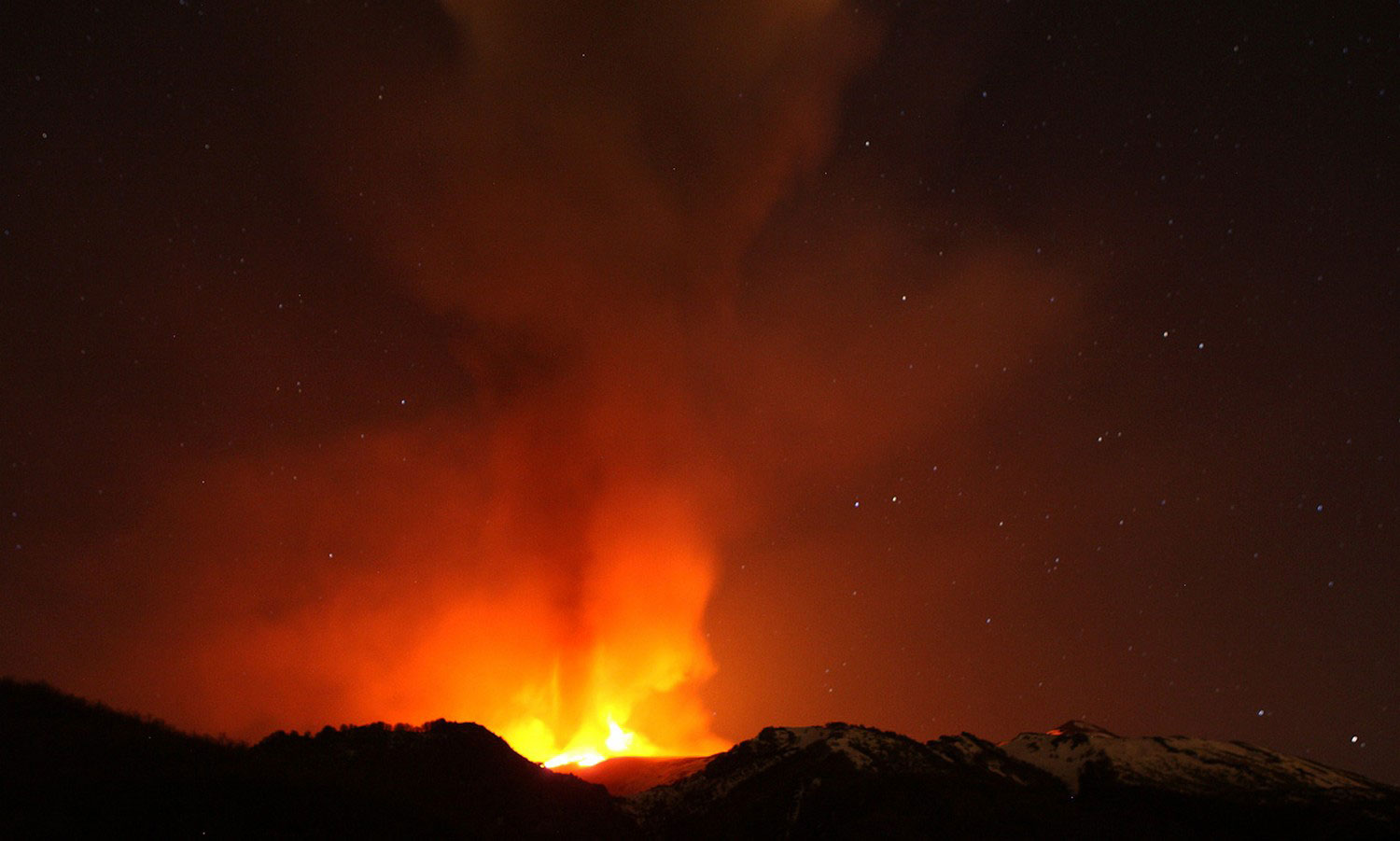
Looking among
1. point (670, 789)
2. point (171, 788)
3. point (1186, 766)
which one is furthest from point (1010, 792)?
point (171, 788)

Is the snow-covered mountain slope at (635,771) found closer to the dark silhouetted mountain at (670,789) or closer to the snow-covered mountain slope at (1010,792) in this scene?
the snow-covered mountain slope at (1010,792)

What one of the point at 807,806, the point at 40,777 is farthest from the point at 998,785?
the point at 40,777

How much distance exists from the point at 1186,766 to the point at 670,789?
47142 mm

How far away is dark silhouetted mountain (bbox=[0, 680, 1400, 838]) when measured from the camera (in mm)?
24750

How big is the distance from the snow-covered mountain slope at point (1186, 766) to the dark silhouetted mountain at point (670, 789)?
20 cm

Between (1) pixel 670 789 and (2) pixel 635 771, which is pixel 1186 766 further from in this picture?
(2) pixel 635 771

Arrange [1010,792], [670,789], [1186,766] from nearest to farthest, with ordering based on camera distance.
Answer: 1. [1010,792]
2. [670,789]
3. [1186,766]

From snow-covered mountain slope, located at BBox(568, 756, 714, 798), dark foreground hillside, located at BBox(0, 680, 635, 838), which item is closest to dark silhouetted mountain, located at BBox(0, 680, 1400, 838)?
dark foreground hillside, located at BBox(0, 680, 635, 838)

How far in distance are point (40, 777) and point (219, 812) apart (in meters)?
5.99

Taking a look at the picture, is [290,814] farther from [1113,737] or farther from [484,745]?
[1113,737]

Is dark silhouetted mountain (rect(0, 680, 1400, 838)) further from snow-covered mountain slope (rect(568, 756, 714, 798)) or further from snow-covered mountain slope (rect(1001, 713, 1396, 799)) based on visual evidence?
snow-covered mountain slope (rect(568, 756, 714, 798))

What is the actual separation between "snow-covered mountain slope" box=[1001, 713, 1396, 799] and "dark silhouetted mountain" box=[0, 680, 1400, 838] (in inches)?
7.9

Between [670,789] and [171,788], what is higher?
[670,789]

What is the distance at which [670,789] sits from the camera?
217 feet
